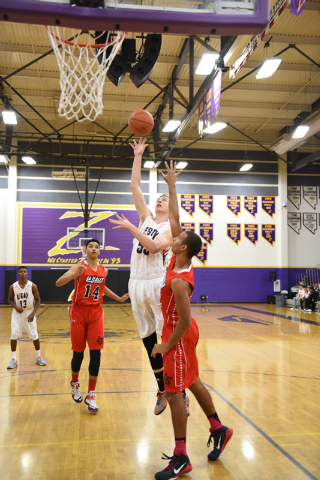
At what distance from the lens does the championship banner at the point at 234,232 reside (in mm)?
17062

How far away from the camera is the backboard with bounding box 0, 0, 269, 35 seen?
2.71 meters

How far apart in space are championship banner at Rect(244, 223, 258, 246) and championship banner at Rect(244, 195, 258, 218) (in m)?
0.45

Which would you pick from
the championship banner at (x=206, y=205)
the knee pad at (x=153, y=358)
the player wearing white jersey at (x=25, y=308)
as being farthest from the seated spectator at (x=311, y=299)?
the knee pad at (x=153, y=358)

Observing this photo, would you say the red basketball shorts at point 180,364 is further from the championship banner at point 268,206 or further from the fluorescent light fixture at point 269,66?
the championship banner at point 268,206

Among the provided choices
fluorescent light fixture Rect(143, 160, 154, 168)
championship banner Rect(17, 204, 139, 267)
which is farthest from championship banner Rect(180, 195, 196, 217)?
championship banner Rect(17, 204, 139, 267)

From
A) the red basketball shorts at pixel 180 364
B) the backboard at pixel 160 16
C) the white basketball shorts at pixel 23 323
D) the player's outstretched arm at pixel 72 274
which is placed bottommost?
the white basketball shorts at pixel 23 323

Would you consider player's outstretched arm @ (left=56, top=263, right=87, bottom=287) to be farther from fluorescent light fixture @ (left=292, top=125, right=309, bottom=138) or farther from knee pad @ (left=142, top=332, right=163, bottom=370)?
fluorescent light fixture @ (left=292, top=125, right=309, bottom=138)

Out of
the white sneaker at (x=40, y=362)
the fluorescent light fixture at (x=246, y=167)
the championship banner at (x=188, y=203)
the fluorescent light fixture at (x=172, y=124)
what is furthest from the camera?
the championship banner at (x=188, y=203)

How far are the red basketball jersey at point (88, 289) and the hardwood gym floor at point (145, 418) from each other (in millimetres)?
1097

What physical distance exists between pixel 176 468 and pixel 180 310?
3.48ft

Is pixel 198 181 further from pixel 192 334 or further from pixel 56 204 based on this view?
pixel 192 334

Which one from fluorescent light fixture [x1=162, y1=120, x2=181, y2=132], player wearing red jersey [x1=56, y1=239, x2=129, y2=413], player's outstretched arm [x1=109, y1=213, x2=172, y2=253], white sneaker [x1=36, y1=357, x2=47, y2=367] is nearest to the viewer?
player's outstretched arm [x1=109, y1=213, x2=172, y2=253]

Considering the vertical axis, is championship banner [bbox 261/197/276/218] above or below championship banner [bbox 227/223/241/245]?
above

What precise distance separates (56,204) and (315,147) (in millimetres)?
11309
